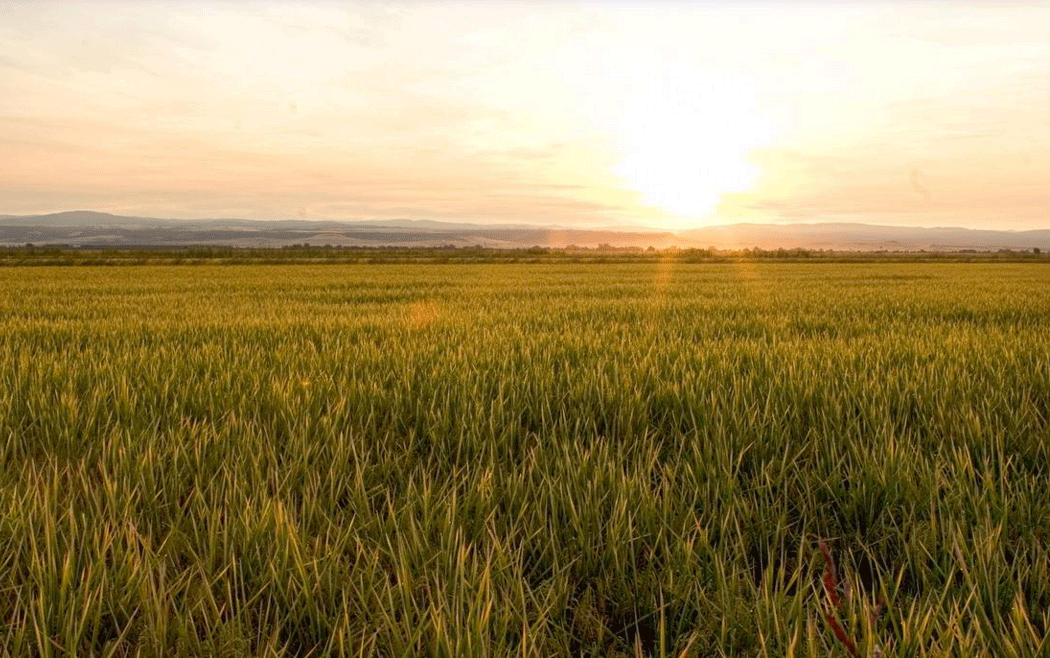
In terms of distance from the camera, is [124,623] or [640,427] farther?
[640,427]

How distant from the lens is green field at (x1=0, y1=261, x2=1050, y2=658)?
4.45 feet

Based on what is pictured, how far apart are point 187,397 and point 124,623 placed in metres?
2.08

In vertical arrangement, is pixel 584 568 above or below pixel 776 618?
below

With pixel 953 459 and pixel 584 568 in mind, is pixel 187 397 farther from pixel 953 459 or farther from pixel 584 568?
pixel 953 459

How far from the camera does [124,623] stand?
1433 millimetres

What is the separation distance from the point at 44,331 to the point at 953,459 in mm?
7678

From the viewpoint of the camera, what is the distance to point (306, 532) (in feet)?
5.74

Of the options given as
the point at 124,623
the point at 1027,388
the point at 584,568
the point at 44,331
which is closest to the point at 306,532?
the point at 124,623

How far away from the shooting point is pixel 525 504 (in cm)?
189

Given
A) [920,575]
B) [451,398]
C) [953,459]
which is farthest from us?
[451,398]

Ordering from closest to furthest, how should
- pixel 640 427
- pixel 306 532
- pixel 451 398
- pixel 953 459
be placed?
pixel 306 532
pixel 953 459
pixel 640 427
pixel 451 398

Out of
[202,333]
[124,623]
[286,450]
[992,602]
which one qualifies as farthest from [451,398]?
[202,333]

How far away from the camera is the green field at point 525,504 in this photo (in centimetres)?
136

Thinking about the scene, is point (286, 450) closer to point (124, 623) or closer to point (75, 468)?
point (75, 468)
